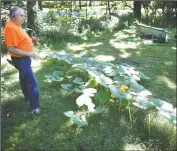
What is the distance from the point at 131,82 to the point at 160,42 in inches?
229

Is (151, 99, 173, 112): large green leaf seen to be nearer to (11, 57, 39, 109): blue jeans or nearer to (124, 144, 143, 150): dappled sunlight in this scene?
(124, 144, 143, 150): dappled sunlight

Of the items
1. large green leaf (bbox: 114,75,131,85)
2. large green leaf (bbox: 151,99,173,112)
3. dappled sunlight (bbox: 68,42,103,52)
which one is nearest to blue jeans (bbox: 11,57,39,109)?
large green leaf (bbox: 114,75,131,85)

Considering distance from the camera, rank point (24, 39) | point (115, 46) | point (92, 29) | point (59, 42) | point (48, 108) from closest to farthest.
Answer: point (24, 39), point (48, 108), point (115, 46), point (59, 42), point (92, 29)

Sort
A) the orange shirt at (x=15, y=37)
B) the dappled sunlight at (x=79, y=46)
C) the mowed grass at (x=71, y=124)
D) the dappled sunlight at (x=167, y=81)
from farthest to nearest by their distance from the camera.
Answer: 1. the dappled sunlight at (x=79, y=46)
2. the dappled sunlight at (x=167, y=81)
3. the orange shirt at (x=15, y=37)
4. the mowed grass at (x=71, y=124)

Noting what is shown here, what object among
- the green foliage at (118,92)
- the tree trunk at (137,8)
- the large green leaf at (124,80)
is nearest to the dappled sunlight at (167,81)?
the green foliage at (118,92)

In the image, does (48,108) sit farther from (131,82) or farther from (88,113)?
(131,82)

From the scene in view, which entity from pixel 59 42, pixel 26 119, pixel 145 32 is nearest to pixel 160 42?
pixel 145 32

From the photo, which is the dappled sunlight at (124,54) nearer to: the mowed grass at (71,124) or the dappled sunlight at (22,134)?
the mowed grass at (71,124)

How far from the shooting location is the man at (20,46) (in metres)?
3.94

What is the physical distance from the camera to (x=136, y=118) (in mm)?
4309

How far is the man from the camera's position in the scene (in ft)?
12.9

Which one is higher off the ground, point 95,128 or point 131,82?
point 131,82

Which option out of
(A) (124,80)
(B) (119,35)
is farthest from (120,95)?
(B) (119,35)

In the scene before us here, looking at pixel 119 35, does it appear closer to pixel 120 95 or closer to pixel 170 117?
pixel 120 95
